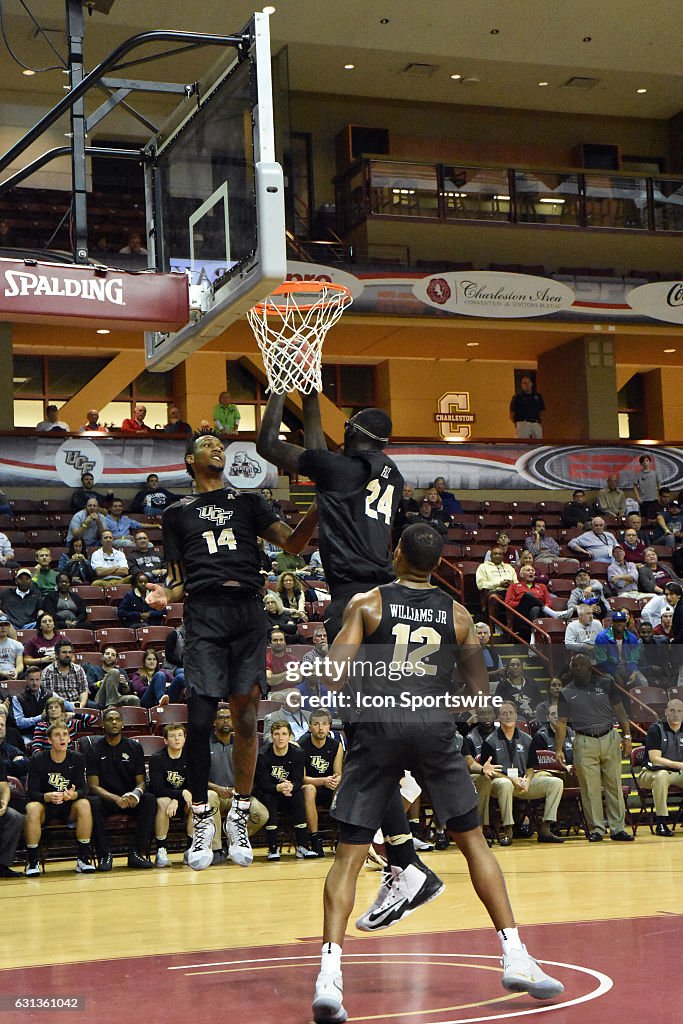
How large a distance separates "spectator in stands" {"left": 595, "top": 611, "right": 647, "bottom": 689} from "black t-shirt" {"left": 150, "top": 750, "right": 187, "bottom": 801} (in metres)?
4.79

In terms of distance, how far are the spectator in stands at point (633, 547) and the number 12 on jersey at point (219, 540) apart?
14.1 meters

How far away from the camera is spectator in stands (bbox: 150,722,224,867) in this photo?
1248 cm

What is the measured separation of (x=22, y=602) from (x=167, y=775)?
4309 mm

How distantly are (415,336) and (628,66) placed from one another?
7320 mm

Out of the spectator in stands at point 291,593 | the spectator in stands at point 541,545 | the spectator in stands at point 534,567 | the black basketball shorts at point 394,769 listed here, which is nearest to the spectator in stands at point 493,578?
the spectator in stands at point 534,567

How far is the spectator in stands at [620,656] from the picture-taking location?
1432cm

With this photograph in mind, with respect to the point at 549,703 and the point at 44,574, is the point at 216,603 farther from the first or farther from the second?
the point at 44,574

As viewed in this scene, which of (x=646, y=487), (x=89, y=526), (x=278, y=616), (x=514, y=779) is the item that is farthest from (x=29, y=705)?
(x=646, y=487)

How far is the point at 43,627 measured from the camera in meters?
14.9

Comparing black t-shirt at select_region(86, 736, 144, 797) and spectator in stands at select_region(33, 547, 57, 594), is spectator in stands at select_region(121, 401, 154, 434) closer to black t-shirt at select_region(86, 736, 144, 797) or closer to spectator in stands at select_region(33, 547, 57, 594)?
spectator in stands at select_region(33, 547, 57, 594)

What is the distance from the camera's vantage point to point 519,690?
14.1 meters

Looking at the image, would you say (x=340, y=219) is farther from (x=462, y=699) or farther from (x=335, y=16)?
(x=462, y=699)

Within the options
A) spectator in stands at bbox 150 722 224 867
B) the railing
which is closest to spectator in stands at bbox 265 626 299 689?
spectator in stands at bbox 150 722 224 867

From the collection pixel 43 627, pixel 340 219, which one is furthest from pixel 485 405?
pixel 43 627
